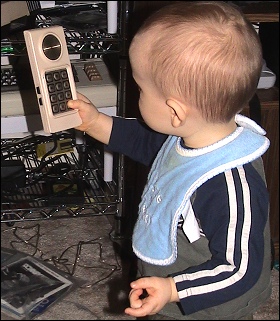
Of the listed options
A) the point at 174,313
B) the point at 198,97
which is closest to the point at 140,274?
the point at 174,313

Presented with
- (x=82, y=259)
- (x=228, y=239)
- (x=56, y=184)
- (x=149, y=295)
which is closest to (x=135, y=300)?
(x=149, y=295)

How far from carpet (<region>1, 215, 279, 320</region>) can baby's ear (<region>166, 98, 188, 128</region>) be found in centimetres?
28

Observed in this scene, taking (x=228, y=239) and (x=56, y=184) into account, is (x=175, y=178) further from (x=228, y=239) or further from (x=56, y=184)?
(x=56, y=184)

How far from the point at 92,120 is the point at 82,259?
0.75ft

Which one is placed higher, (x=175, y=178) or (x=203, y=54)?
(x=203, y=54)

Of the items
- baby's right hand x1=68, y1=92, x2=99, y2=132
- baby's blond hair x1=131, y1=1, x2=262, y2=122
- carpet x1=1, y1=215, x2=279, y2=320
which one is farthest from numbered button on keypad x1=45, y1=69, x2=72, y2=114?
carpet x1=1, y1=215, x2=279, y2=320

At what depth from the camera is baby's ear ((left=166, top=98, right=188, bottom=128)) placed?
0.74 m

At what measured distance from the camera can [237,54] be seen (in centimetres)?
70

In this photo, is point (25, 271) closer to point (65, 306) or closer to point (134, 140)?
point (65, 306)

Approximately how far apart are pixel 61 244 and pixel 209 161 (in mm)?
294

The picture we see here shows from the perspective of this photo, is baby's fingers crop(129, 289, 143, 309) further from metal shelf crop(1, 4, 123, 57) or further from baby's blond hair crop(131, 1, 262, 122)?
metal shelf crop(1, 4, 123, 57)

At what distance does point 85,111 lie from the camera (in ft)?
2.79

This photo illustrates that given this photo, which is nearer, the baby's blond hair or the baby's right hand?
the baby's blond hair

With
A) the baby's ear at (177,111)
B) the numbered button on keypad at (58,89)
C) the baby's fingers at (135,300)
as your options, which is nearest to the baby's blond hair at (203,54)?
the baby's ear at (177,111)
